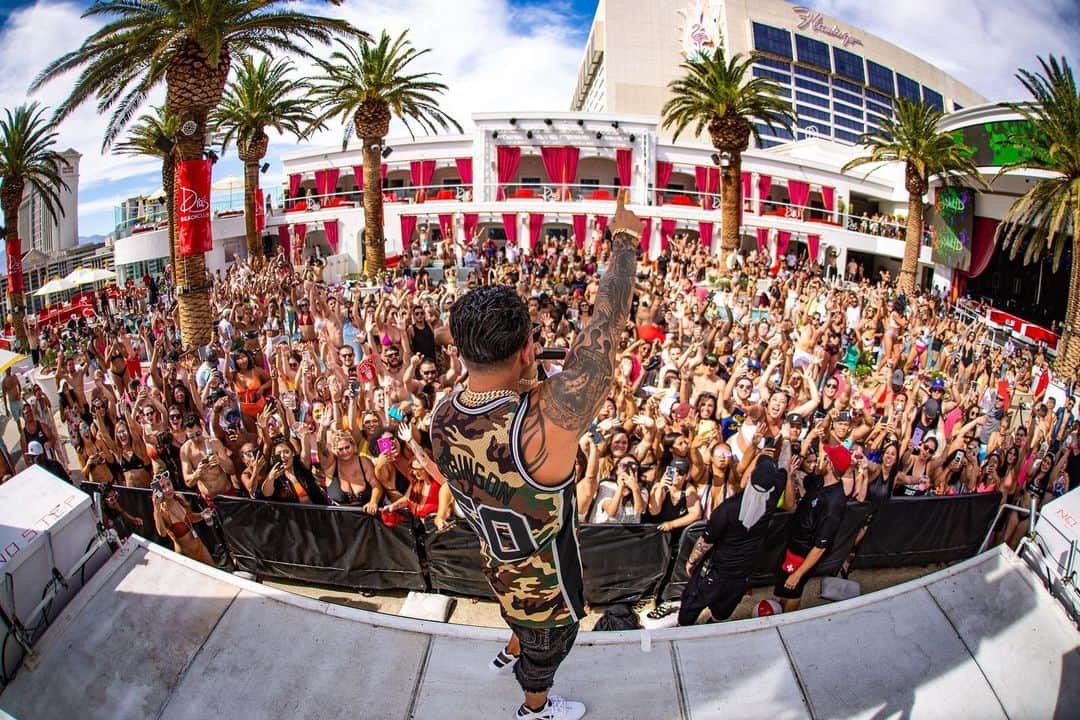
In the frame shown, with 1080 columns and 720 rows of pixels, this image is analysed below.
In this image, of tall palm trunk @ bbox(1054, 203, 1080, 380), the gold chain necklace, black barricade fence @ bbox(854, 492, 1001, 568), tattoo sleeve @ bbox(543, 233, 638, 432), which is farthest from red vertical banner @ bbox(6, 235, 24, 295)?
tall palm trunk @ bbox(1054, 203, 1080, 380)

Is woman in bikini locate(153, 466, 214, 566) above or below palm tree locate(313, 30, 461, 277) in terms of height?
below

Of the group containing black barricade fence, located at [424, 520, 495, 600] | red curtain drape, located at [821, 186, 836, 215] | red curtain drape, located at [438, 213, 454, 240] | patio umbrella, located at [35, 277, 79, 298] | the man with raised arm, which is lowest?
black barricade fence, located at [424, 520, 495, 600]

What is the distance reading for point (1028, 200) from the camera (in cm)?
1405

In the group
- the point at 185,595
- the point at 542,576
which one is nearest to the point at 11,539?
the point at 185,595

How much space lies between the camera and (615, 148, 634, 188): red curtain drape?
29.2 meters

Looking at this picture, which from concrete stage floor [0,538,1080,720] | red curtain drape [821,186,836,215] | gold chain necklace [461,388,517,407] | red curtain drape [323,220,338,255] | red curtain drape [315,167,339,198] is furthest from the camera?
red curtain drape [315,167,339,198]

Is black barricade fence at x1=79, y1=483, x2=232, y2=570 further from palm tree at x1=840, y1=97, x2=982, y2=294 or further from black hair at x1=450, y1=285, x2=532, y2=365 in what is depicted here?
palm tree at x1=840, y1=97, x2=982, y2=294

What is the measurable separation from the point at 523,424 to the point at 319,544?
3.87 metres

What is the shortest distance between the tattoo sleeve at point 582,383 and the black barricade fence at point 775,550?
317cm

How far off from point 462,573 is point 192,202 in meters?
9.31

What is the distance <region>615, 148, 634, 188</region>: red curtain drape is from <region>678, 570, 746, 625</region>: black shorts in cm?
2723

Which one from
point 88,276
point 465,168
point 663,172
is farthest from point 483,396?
point 663,172

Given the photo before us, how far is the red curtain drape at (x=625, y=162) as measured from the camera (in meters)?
29.2

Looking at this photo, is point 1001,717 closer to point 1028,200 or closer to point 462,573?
point 462,573
